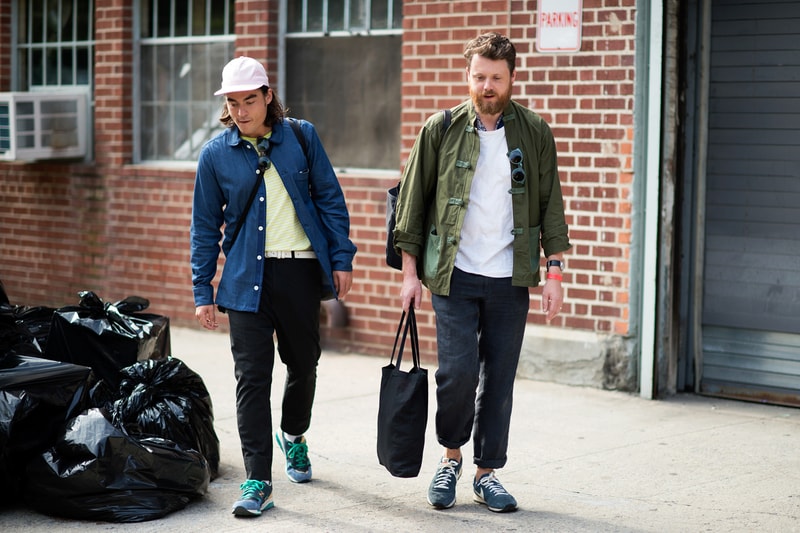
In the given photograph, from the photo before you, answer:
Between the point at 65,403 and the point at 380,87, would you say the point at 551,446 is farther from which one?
the point at 380,87

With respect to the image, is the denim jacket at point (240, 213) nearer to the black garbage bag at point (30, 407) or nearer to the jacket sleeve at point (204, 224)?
the jacket sleeve at point (204, 224)

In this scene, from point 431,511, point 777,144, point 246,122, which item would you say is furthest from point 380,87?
point 431,511

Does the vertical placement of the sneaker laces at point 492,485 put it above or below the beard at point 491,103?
below

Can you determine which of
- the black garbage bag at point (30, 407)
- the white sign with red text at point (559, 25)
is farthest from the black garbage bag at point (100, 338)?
the white sign with red text at point (559, 25)

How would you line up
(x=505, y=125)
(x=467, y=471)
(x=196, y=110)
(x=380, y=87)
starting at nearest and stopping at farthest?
(x=505, y=125)
(x=467, y=471)
(x=380, y=87)
(x=196, y=110)

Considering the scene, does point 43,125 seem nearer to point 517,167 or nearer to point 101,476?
point 101,476

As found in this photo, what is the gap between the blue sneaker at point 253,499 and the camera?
478 cm

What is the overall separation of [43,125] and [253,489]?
609cm

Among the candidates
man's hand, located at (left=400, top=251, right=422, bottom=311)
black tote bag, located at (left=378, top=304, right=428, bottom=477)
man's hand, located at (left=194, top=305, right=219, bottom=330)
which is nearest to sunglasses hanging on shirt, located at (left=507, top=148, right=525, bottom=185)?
man's hand, located at (left=400, top=251, right=422, bottom=311)

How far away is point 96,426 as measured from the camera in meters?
4.75

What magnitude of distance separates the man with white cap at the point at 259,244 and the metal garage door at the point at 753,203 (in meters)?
3.01

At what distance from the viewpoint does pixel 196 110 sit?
953 centimetres

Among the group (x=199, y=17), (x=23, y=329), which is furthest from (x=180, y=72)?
(x=23, y=329)

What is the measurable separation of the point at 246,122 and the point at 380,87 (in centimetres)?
368
